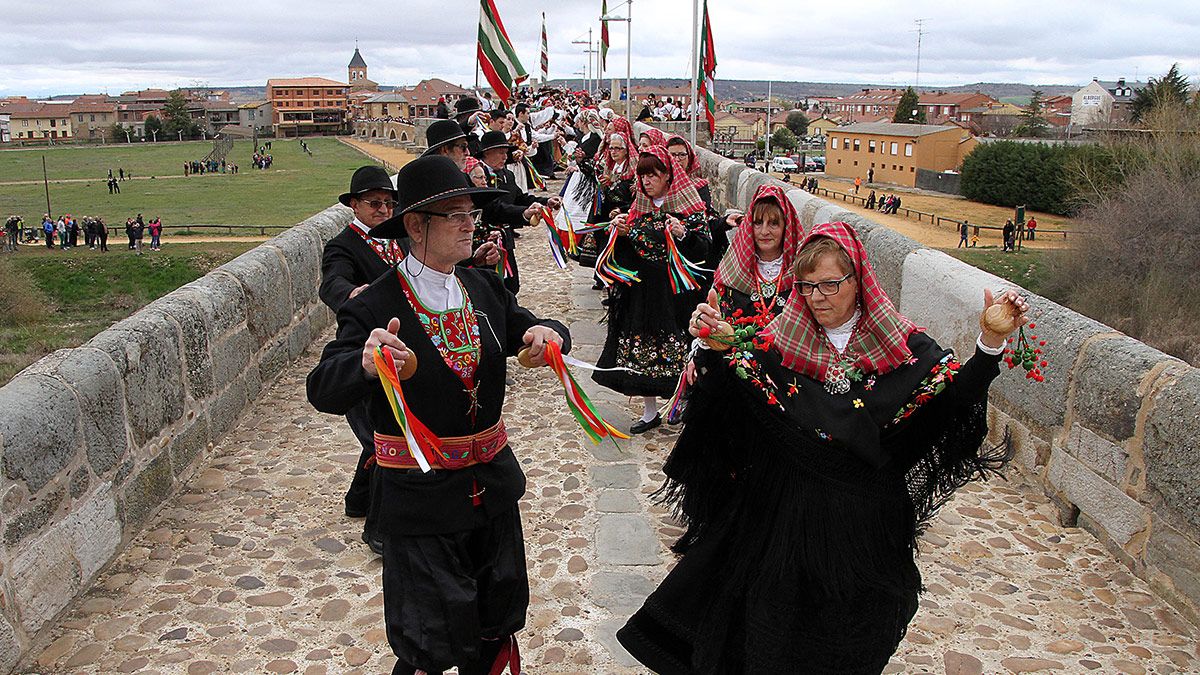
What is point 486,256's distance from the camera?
460cm

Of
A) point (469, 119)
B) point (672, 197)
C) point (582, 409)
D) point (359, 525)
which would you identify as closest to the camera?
point (582, 409)

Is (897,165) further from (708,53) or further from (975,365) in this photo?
(975,365)

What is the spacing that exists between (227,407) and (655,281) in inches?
122

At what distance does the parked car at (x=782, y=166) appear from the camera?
7556cm

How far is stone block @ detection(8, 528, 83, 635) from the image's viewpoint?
3.74m

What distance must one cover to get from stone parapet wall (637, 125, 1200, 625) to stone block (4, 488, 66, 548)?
495cm

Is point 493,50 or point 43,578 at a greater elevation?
point 493,50

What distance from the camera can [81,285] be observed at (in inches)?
1446

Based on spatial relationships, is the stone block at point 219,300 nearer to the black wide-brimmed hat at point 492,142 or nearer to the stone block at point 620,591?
the black wide-brimmed hat at point 492,142

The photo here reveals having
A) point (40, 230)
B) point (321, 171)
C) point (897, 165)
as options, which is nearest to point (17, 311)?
point (40, 230)

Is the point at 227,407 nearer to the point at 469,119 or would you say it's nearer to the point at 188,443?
the point at 188,443

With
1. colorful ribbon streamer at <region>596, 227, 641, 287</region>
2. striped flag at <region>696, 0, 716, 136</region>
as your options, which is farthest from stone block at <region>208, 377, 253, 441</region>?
striped flag at <region>696, 0, 716, 136</region>

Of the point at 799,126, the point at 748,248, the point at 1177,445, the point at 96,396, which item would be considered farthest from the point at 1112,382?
the point at 799,126

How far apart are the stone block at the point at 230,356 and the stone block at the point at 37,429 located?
181 centimetres
